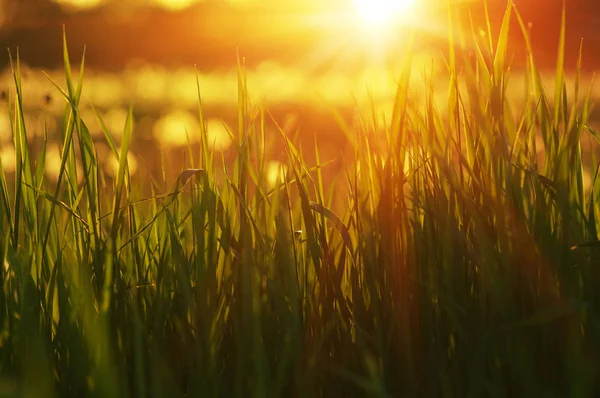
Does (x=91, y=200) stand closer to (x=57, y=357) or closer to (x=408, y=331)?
(x=57, y=357)

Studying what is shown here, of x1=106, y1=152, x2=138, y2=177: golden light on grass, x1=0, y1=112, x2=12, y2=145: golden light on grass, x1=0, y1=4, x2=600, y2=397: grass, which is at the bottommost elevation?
x1=0, y1=4, x2=600, y2=397: grass

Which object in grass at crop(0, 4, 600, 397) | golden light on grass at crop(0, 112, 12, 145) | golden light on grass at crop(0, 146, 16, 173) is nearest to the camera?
grass at crop(0, 4, 600, 397)

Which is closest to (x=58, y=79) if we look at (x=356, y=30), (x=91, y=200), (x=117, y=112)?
(x=117, y=112)

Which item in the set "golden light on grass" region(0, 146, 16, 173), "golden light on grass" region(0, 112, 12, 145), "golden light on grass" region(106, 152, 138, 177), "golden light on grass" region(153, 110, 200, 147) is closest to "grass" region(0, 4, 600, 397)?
"golden light on grass" region(106, 152, 138, 177)

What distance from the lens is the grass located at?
1.04 meters

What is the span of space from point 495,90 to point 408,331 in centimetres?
33

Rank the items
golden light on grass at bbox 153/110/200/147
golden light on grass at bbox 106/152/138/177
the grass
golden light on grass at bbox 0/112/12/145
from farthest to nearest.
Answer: golden light on grass at bbox 153/110/200/147 < golden light on grass at bbox 0/112/12/145 < golden light on grass at bbox 106/152/138/177 < the grass

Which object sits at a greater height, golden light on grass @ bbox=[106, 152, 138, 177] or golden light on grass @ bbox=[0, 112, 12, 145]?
golden light on grass @ bbox=[0, 112, 12, 145]

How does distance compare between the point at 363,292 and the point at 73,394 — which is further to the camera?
the point at 363,292

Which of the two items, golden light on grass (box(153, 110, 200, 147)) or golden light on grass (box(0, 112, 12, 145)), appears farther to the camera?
golden light on grass (box(153, 110, 200, 147))

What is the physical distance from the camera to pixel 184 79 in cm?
683

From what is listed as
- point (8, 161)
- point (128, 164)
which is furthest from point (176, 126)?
point (128, 164)

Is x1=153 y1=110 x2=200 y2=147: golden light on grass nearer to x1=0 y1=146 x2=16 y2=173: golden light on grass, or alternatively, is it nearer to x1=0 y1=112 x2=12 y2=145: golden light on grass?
x1=0 y1=112 x2=12 y2=145: golden light on grass

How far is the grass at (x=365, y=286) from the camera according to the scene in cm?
104
